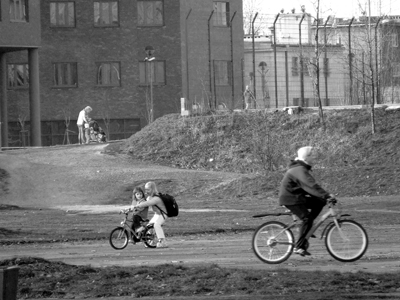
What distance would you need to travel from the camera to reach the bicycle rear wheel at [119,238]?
60.5ft

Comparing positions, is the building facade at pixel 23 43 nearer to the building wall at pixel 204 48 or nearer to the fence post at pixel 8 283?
the building wall at pixel 204 48

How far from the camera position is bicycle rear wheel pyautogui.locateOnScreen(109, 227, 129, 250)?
18453 millimetres

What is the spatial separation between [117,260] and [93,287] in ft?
12.1

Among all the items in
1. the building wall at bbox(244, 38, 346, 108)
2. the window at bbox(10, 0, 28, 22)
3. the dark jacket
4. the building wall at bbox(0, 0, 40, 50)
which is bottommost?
A: the dark jacket

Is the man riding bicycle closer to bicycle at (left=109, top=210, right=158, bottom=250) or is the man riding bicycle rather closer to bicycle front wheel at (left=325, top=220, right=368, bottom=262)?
bicycle front wheel at (left=325, top=220, right=368, bottom=262)

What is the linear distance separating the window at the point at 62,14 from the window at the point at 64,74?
8.04 feet

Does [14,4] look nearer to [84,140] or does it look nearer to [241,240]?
[84,140]

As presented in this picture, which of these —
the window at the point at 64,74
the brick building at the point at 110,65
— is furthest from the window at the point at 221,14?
the window at the point at 64,74

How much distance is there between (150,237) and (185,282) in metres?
5.97

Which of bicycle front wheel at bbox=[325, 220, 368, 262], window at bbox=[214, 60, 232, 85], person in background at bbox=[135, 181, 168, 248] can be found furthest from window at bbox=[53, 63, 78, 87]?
bicycle front wheel at bbox=[325, 220, 368, 262]

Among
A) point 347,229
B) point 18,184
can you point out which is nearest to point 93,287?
point 347,229

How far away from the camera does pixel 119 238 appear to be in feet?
60.7

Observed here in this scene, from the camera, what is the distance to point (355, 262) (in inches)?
604

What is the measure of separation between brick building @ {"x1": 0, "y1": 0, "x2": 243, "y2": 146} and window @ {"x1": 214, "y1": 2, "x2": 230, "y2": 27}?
10.1 ft
